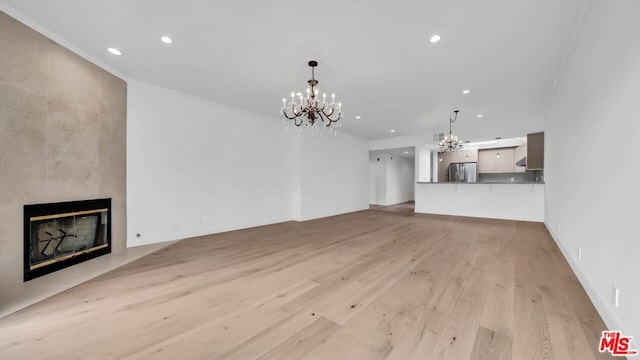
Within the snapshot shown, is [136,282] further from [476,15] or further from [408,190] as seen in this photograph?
[408,190]

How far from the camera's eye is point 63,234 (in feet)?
10.2

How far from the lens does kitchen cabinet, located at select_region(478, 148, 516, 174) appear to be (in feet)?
28.9

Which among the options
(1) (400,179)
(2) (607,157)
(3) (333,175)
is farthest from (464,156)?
(2) (607,157)

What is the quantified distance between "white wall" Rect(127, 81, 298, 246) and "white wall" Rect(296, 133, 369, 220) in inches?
27.9

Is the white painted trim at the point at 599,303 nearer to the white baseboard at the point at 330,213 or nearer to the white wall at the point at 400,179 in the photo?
the white baseboard at the point at 330,213

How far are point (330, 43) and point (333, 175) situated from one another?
5115 mm

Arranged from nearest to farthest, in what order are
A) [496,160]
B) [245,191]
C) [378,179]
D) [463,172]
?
[245,191], [496,160], [463,172], [378,179]

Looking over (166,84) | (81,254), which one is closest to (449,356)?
(81,254)

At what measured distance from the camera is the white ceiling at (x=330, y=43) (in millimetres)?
2344

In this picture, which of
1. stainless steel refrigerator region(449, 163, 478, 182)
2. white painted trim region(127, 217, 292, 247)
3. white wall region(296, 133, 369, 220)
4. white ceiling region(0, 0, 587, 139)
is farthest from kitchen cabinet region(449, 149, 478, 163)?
white painted trim region(127, 217, 292, 247)

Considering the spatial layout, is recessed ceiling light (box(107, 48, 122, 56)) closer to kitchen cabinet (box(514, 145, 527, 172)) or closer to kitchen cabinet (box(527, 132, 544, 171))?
kitchen cabinet (box(527, 132, 544, 171))

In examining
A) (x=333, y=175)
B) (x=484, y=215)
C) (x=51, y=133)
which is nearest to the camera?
(x=51, y=133)

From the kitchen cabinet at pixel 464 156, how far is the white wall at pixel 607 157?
7.30 metres

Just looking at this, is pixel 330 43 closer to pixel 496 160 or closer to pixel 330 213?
pixel 330 213
